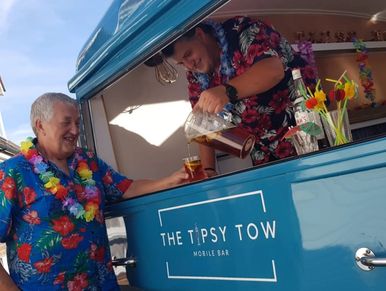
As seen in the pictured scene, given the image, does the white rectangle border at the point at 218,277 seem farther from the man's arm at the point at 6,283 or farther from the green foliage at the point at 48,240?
the man's arm at the point at 6,283

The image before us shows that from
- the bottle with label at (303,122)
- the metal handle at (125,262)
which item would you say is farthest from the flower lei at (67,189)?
the bottle with label at (303,122)

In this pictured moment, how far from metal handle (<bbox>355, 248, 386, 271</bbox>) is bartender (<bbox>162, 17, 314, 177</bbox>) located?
80 cm

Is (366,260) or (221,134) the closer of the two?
(366,260)

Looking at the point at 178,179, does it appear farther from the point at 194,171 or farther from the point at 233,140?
the point at 233,140

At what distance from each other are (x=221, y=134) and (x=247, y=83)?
0.23 meters

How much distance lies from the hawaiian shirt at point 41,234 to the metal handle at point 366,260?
4.80ft

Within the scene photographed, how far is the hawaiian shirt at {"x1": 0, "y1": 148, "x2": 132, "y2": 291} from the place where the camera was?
2.23 meters

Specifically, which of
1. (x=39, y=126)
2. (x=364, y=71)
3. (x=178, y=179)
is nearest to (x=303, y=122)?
(x=178, y=179)

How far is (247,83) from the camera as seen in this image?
1904mm

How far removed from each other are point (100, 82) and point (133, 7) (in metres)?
0.54

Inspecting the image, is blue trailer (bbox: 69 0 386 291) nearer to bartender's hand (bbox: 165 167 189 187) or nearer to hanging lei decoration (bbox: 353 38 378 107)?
bartender's hand (bbox: 165 167 189 187)

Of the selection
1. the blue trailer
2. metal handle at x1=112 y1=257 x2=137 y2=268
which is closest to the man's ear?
the blue trailer

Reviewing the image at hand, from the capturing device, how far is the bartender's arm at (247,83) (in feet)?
6.15

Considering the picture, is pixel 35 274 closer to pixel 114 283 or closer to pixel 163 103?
pixel 114 283
